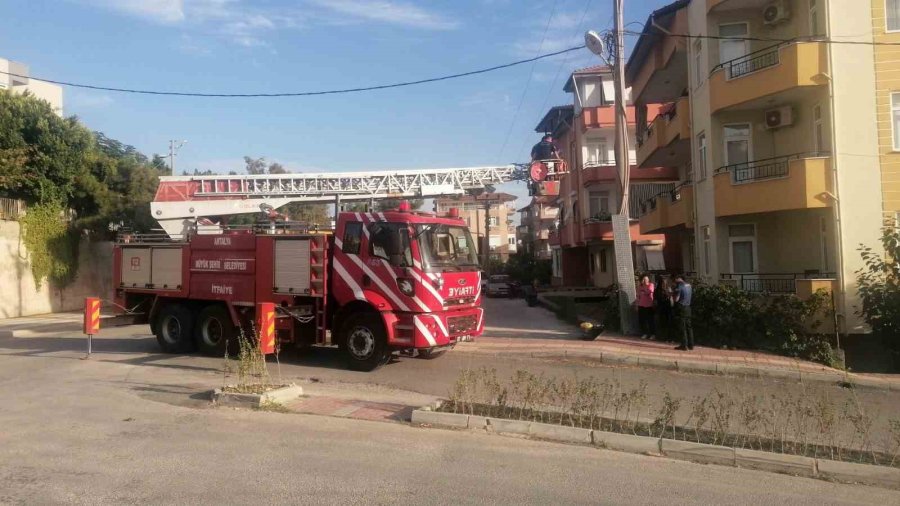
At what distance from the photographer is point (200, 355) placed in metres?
14.2

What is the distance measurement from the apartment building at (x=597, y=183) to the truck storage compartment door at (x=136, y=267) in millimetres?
20993

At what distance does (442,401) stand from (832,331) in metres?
10.5

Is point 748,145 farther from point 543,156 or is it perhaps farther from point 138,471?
point 543,156

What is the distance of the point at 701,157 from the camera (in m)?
19.0

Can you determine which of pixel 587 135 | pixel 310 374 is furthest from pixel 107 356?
pixel 587 135

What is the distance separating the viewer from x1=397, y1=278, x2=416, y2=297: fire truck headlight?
37.4ft

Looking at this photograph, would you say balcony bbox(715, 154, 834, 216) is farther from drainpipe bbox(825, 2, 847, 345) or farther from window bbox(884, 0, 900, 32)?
window bbox(884, 0, 900, 32)

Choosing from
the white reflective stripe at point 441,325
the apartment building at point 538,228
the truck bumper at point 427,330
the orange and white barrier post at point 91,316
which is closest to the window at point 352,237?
the truck bumper at point 427,330

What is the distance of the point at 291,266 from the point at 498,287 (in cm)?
2731

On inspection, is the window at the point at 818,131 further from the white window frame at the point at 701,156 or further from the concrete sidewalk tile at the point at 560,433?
the concrete sidewalk tile at the point at 560,433

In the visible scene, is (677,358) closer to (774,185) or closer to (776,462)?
(774,185)

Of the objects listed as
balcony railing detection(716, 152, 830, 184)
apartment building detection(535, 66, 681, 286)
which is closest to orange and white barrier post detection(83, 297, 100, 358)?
balcony railing detection(716, 152, 830, 184)

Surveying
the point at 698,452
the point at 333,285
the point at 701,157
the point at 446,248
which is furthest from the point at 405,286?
the point at 701,157

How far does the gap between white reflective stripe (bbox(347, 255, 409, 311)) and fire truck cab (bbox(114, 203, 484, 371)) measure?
0.02 metres
